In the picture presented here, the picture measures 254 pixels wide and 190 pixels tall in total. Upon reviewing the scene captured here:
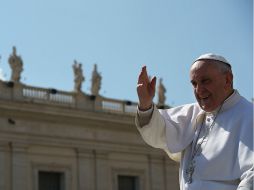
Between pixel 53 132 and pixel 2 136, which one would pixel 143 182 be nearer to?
pixel 53 132

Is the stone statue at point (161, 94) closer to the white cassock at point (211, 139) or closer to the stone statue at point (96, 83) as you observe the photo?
the stone statue at point (96, 83)

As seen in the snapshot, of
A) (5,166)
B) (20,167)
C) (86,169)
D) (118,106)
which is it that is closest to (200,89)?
(5,166)

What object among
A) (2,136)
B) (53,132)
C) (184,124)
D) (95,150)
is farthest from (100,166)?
(184,124)

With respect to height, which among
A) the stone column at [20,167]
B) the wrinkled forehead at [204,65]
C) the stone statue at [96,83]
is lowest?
the wrinkled forehead at [204,65]

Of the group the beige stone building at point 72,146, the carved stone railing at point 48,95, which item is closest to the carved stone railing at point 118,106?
the beige stone building at point 72,146

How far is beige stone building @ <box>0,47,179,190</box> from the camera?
25938mm

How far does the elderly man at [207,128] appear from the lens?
337cm

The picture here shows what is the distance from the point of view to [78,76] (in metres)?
29.3

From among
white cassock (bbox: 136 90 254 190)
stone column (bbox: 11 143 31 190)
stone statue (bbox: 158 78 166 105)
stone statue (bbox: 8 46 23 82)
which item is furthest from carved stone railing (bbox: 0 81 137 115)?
white cassock (bbox: 136 90 254 190)

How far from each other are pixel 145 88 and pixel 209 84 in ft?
1.00

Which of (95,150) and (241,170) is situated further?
(95,150)

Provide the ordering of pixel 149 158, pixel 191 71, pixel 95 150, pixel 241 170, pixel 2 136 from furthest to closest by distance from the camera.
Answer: pixel 149 158 < pixel 95 150 < pixel 2 136 < pixel 191 71 < pixel 241 170

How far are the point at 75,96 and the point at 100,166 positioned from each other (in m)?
2.85

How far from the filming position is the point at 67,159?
27.3 m
